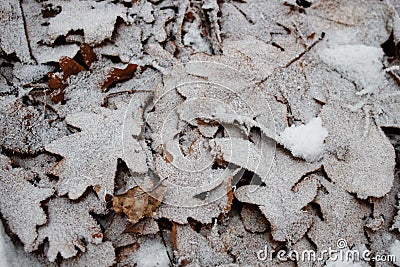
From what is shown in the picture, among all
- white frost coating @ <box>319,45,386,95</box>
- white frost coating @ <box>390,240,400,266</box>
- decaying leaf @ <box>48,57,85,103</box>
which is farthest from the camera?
white frost coating @ <box>319,45,386,95</box>

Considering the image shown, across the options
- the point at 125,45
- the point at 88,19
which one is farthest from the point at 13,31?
the point at 125,45

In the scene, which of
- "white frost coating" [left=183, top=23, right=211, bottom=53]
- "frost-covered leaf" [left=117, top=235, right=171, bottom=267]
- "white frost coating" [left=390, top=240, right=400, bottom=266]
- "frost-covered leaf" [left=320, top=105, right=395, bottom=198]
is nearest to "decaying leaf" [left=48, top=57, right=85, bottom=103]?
"white frost coating" [left=183, top=23, right=211, bottom=53]

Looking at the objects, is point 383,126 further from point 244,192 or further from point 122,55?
point 122,55

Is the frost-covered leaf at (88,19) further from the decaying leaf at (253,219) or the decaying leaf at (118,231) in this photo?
the decaying leaf at (253,219)

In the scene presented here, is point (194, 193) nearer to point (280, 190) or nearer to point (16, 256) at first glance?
point (280, 190)

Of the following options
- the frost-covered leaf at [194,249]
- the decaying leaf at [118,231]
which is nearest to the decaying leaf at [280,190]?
the frost-covered leaf at [194,249]

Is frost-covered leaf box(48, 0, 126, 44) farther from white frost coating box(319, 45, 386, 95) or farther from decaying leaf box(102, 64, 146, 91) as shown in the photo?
white frost coating box(319, 45, 386, 95)

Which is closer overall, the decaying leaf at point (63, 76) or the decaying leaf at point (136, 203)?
the decaying leaf at point (136, 203)

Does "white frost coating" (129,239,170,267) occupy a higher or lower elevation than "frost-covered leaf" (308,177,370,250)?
lower
